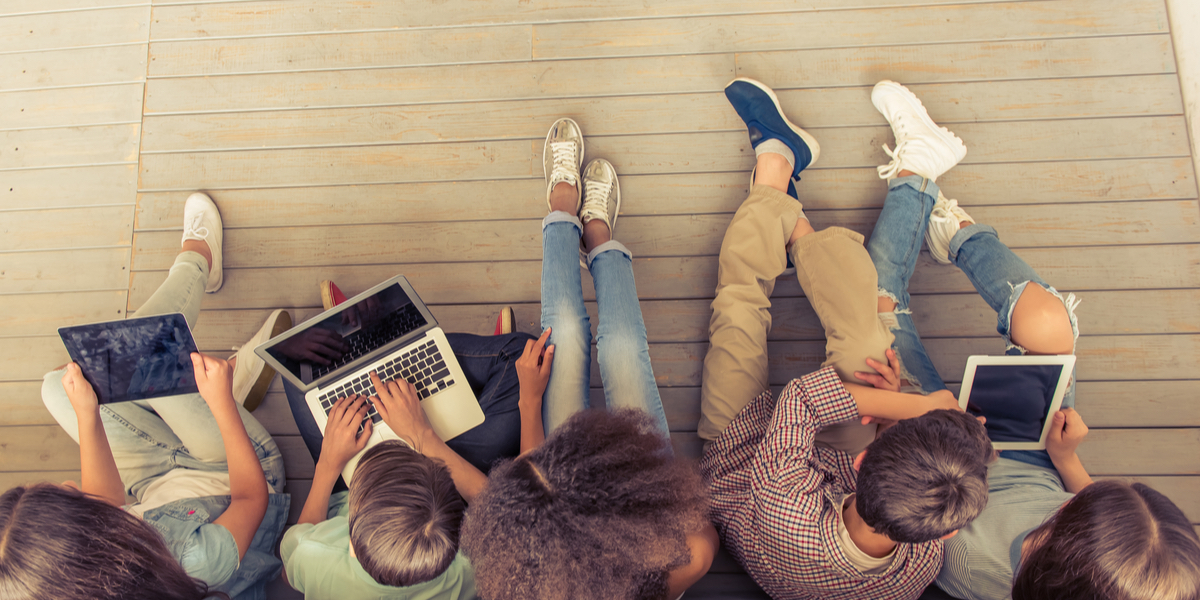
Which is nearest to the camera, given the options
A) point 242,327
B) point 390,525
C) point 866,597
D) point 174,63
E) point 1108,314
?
point 390,525

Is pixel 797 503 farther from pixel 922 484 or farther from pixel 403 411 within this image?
pixel 403 411

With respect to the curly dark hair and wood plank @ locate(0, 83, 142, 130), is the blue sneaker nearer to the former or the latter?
→ the curly dark hair

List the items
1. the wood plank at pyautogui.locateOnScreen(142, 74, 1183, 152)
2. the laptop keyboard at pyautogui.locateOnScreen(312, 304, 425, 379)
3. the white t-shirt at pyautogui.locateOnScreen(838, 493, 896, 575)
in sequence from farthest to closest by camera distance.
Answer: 1. the wood plank at pyautogui.locateOnScreen(142, 74, 1183, 152)
2. the laptop keyboard at pyautogui.locateOnScreen(312, 304, 425, 379)
3. the white t-shirt at pyautogui.locateOnScreen(838, 493, 896, 575)

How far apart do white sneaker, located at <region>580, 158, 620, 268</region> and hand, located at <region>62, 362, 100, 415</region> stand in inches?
48.8

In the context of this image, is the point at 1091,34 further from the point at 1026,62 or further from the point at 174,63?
the point at 174,63

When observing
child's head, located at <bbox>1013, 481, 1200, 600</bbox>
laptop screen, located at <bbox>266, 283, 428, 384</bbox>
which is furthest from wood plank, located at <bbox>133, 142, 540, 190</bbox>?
child's head, located at <bbox>1013, 481, 1200, 600</bbox>

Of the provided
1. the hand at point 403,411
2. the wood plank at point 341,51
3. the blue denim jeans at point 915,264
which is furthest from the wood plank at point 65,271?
the blue denim jeans at point 915,264

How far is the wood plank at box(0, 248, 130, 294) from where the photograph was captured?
1889 millimetres

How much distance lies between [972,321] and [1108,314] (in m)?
0.39

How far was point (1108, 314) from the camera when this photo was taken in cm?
173

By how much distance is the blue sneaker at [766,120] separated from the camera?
172 cm

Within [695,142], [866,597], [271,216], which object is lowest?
[866,597]

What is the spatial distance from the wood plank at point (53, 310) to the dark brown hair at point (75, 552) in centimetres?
104

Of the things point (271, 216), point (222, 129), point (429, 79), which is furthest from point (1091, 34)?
point (222, 129)
